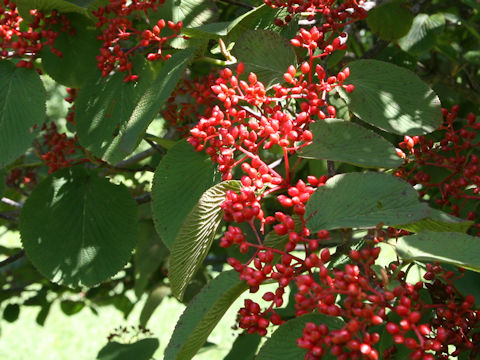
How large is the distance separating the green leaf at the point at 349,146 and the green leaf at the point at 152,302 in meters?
1.96

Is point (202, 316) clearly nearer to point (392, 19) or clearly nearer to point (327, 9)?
point (327, 9)

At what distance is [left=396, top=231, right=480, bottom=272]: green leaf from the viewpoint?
2.78 ft

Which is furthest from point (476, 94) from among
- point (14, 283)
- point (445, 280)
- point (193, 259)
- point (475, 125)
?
point (14, 283)

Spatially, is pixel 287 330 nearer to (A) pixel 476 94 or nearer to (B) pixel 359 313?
(B) pixel 359 313

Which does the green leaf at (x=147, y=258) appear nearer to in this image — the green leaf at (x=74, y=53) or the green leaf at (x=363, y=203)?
the green leaf at (x=74, y=53)

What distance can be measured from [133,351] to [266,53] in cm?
123

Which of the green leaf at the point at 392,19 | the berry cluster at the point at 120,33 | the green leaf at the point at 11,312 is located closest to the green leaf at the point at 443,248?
the berry cluster at the point at 120,33

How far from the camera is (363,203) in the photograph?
953 millimetres

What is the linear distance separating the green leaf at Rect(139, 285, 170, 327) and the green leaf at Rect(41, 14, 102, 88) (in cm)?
139

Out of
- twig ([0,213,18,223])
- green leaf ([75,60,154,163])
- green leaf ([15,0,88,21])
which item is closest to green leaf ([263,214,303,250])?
green leaf ([75,60,154,163])

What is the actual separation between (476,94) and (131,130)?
179cm

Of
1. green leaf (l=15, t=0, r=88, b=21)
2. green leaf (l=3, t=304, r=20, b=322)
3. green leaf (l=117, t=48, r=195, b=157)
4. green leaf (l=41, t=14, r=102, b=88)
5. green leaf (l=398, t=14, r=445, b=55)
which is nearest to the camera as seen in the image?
green leaf (l=117, t=48, r=195, b=157)

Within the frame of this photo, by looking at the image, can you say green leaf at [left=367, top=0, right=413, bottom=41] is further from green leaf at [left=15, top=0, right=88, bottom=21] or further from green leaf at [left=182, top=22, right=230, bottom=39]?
green leaf at [left=15, top=0, right=88, bottom=21]

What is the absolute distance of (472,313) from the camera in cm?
108
